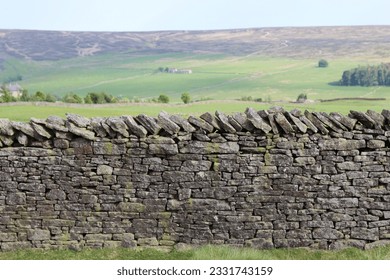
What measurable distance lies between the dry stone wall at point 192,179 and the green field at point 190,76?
76.8 m

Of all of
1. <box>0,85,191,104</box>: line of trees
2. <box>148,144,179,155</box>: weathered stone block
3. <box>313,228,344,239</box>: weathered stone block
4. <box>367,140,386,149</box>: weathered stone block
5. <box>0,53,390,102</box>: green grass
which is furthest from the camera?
<box>0,53,390,102</box>: green grass

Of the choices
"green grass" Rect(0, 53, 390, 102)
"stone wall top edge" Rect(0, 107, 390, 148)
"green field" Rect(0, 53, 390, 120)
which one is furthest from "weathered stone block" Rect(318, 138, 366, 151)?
"green grass" Rect(0, 53, 390, 102)

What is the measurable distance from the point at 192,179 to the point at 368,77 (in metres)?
92.3

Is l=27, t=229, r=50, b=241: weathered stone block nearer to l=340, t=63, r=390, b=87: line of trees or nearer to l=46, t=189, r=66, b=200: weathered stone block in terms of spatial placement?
l=46, t=189, r=66, b=200: weathered stone block

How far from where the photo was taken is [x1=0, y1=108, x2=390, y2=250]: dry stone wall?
33.4 feet

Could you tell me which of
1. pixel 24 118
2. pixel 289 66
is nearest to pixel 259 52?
pixel 289 66

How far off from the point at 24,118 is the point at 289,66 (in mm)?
137263

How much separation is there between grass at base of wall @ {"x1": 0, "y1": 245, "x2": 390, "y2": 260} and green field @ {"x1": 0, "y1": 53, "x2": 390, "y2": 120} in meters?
76.9

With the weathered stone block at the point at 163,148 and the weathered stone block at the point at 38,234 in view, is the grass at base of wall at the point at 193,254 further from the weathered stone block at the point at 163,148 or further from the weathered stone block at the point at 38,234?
the weathered stone block at the point at 163,148

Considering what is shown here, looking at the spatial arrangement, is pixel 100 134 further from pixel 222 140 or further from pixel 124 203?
pixel 222 140

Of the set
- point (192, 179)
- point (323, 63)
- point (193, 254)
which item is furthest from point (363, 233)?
point (323, 63)

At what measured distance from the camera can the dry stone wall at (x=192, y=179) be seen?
401 inches

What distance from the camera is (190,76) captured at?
140875 mm
